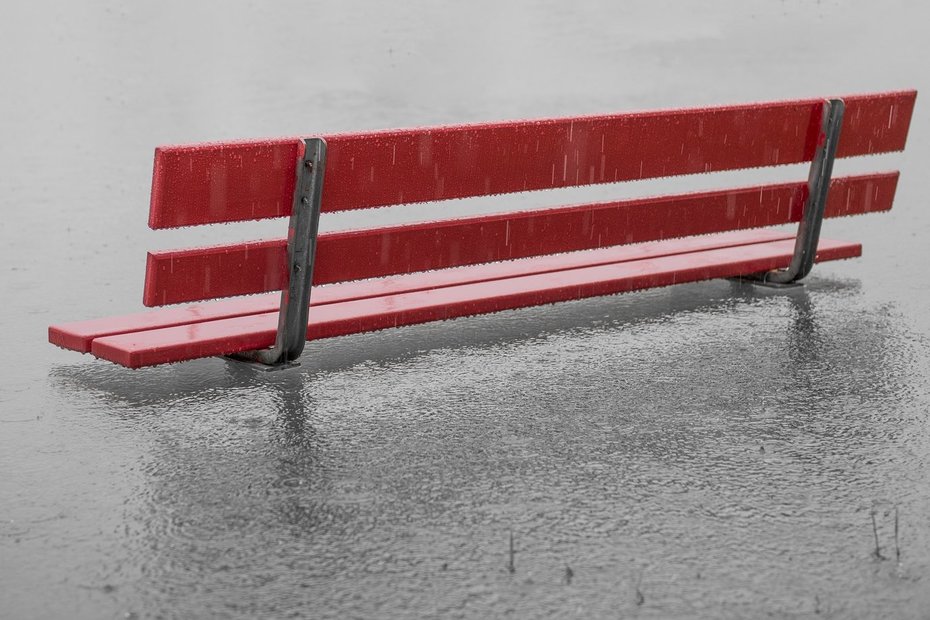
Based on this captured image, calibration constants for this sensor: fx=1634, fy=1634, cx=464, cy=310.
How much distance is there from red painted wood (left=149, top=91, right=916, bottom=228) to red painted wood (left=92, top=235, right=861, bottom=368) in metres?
0.56

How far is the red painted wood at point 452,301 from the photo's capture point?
6.60m

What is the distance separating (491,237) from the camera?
7.46 meters

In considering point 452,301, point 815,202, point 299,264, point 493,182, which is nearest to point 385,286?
point 452,301

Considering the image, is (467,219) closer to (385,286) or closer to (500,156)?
(500,156)

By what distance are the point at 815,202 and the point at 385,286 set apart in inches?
99.2

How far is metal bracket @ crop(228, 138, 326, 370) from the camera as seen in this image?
6.52 meters

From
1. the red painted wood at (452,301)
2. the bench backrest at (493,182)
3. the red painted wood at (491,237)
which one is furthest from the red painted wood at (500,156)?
the red painted wood at (452,301)

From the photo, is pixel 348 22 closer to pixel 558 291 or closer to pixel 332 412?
pixel 558 291

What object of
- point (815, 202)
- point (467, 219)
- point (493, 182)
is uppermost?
point (493, 182)

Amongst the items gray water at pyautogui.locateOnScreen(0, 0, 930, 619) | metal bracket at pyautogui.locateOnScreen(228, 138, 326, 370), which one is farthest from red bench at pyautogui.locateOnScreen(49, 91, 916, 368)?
gray water at pyautogui.locateOnScreen(0, 0, 930, 619)

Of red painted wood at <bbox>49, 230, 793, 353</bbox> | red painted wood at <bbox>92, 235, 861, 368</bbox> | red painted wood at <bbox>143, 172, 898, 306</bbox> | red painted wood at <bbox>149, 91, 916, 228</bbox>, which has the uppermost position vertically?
red painted wood at <bbox>149, 91, 916, 228</bbox>

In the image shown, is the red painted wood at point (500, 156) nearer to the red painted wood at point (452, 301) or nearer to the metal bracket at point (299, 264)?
the metal bracket at point (299, 264)

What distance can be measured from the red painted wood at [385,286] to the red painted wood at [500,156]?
740 millimetres

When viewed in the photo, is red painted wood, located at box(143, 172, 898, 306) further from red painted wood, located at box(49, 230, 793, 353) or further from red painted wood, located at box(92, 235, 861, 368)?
red painted wood, located at box(49, 230, 793, 353)
